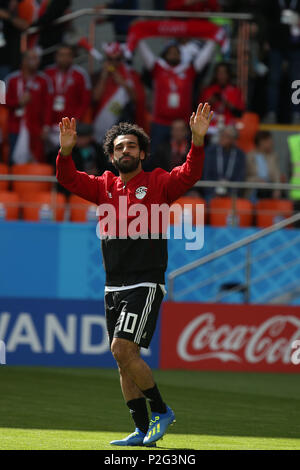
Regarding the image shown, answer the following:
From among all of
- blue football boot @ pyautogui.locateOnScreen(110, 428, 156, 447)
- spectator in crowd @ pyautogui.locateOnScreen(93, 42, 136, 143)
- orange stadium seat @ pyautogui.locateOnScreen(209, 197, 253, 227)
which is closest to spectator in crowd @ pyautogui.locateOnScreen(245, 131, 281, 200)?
orange stadium seat @ pyautogui.locateOnScreen(209, 197, 253, 227)

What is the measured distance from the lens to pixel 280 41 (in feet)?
63.7

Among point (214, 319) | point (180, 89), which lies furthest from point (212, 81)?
point (214, 319)

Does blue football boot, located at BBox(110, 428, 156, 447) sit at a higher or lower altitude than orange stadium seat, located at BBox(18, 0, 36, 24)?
lower

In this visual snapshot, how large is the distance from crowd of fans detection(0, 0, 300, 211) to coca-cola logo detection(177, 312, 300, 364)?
7.73ft

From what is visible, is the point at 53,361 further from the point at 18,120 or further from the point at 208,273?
the point at 18,120

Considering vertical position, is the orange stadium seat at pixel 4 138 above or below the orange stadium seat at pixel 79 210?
above

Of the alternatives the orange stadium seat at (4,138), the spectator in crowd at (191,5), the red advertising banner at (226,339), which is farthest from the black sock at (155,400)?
the spectator in crowd at (191,5)

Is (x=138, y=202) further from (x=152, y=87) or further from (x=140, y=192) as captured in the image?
(x=152, y=87)

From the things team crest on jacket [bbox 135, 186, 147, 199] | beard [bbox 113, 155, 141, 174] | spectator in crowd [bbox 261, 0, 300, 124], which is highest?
spectator in crowd [bbox 261, 0, 300, 124]

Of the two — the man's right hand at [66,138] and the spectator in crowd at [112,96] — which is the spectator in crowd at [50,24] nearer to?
the spectator in crowd at [112,96]

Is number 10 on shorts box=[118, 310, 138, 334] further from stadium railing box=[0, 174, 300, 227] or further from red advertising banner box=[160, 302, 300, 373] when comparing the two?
stadium railing box=[0, 174, 300, 227]

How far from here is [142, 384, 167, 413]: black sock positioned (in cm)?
798

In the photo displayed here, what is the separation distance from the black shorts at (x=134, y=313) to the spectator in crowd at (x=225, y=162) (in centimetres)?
887

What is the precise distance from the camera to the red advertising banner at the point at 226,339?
49.5ft
